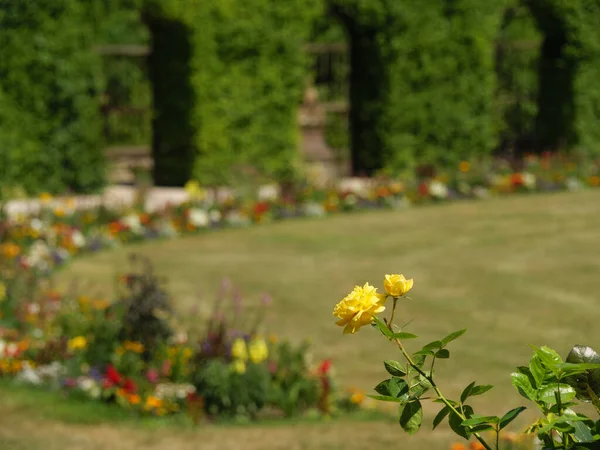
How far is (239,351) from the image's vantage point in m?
6.30

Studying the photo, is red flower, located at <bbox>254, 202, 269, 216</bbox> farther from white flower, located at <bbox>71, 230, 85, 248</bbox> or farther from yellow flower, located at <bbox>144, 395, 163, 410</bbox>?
yellow flower, located at <bbox>144, 395, 163, 410</bbox>

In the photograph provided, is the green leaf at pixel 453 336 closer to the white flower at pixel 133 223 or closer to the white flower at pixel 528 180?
the white flower at pixel 133 223

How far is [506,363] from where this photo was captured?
7.21 m

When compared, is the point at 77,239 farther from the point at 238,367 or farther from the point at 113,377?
the point at 238,367

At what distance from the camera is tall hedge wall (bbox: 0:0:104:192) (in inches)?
546

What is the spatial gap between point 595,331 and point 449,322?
1.07m

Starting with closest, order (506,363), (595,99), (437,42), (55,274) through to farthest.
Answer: (506,363) < (55,274) < (437,42) < (595,99)

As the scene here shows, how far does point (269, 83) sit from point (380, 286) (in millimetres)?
6758

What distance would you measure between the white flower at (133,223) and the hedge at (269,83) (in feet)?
7.20

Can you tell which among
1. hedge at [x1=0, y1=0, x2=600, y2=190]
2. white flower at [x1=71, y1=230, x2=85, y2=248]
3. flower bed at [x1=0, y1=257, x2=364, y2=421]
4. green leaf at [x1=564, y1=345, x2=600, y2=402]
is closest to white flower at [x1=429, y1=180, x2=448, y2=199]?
hedge at [x1=0, y1=0, x2=600, y2=190]

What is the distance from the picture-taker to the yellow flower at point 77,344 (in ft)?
22.5

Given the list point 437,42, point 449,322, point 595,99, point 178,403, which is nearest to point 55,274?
point 449,322

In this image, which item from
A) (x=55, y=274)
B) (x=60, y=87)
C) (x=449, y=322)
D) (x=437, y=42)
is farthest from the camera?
(x=437, y=42)

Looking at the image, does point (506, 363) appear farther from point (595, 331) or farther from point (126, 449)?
point (126, 449)
